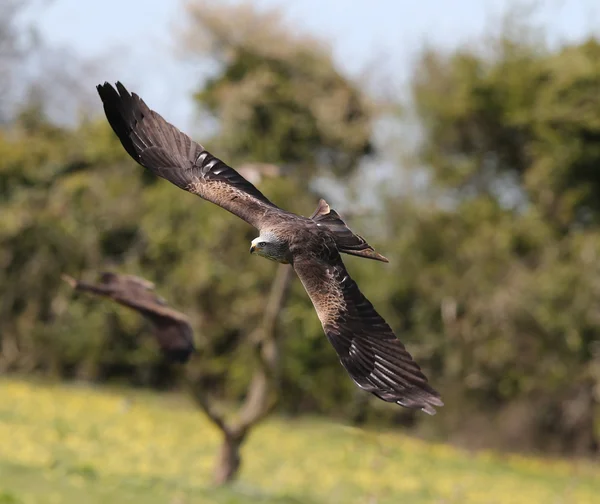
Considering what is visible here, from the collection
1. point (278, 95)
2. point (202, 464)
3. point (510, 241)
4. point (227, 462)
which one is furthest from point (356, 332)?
point (278, 95)

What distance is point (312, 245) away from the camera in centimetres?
404

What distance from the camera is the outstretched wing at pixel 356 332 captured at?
3779mm

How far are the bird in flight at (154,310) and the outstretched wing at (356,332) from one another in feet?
5.96

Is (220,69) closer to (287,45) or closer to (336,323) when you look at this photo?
(287,45)

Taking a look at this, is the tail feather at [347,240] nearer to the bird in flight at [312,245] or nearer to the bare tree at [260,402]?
the bird in flight at [312,245]

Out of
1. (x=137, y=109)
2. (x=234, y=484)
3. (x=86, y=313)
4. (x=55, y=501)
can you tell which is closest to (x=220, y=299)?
(x=86, y=313)

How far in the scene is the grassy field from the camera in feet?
27.6

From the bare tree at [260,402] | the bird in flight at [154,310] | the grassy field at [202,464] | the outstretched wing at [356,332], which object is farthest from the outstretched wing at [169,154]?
the bare tree at [260,402]

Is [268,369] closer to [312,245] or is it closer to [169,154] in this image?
[169,154]

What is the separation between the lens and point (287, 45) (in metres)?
20.8

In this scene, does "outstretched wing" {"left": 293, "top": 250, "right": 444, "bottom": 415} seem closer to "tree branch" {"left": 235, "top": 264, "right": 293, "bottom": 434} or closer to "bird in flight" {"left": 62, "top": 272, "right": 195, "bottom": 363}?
"bird in flight" {"left": 62, "top": 272, "right": 195, "bottom": 363}

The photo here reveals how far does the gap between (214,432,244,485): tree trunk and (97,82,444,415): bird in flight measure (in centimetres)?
518

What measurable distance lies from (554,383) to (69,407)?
281 inches

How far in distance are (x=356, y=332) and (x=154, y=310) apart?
77.0 inches
